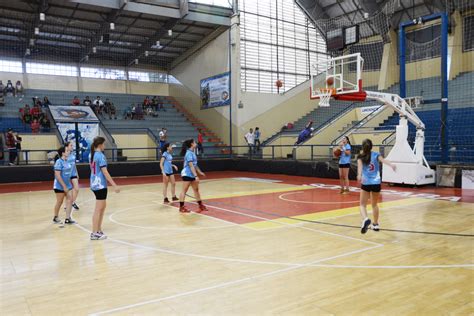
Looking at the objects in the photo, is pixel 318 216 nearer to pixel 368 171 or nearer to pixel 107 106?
pixel 368 171

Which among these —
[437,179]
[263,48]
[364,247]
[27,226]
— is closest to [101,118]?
[263,48]

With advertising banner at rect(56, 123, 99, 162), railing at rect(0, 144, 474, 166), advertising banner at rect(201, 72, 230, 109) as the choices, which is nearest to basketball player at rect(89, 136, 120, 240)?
railing at rect(0, 144, 474, 166)

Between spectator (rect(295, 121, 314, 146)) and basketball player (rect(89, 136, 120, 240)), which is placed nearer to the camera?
basketball player (rect(89, 136, 120, 240))

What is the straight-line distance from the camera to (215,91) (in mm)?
26344

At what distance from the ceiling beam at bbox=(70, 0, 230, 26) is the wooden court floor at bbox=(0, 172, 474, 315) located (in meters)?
14.0

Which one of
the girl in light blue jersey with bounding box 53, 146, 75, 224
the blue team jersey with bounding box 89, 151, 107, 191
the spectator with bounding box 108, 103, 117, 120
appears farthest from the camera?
the spectator with bounding box 108, 103, 117, 120

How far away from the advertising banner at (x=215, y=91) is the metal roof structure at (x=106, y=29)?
111 inches

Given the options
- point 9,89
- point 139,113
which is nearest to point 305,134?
point 139,113

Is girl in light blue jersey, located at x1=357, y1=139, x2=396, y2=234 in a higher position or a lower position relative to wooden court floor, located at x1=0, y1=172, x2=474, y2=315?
higher

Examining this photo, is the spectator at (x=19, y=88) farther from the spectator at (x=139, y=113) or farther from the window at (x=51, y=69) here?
the spectator at (x=139, y=113)

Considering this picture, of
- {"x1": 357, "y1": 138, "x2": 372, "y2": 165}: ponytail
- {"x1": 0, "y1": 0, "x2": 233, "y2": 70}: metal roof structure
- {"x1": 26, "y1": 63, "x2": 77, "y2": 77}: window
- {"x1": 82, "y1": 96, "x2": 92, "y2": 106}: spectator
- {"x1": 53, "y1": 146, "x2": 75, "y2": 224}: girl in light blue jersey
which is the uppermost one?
{"x1": 0, "y1": 0, "x2": 233, "y2": 70}: metal roof structure

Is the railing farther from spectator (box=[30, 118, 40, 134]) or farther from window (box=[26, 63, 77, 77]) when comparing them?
window (box=[26, 63, 77, 77])

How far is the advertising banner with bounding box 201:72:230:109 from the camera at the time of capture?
25.2m

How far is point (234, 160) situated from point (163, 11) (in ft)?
30.7
